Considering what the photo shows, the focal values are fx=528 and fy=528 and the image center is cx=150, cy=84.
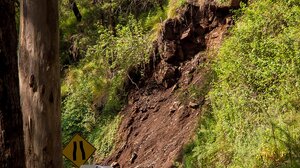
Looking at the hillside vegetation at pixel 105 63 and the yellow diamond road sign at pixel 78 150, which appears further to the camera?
the hillside vegetation at pixel 105 63

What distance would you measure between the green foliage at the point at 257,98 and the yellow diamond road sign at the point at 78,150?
2096mm

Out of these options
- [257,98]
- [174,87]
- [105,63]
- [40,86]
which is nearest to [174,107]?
[174,87]

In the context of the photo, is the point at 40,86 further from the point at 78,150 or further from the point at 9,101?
the point at 78,150

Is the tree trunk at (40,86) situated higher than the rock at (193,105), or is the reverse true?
the tree trunk at (40,86)

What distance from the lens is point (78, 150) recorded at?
10.3 meters

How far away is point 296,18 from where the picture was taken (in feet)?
35.0

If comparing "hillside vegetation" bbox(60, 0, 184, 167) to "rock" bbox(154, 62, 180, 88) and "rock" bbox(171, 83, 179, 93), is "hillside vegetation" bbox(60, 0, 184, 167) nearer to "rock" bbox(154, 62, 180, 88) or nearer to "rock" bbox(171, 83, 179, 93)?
"rock" bbox(154, 62, 180, 88)

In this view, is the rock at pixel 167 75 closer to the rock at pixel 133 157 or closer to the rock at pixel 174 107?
the rock at pixel 174 107

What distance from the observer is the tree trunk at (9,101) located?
5324 millimetres

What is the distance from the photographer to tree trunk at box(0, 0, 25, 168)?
5.32 metres

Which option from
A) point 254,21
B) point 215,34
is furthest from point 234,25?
point 254,21

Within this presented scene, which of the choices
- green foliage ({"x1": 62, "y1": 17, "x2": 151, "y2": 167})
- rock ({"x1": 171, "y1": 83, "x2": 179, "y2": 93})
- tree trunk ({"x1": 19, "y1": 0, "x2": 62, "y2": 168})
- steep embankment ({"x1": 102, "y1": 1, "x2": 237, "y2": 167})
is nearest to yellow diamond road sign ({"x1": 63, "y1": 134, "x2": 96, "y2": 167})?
steep embankment ({"x1": 102, "y1": 1, "x2": 237, "y2": 167})

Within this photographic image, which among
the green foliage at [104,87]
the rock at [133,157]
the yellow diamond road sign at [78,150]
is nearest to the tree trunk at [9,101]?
the yellow diamond road sign at [78,150]

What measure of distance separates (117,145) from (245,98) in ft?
20.2
